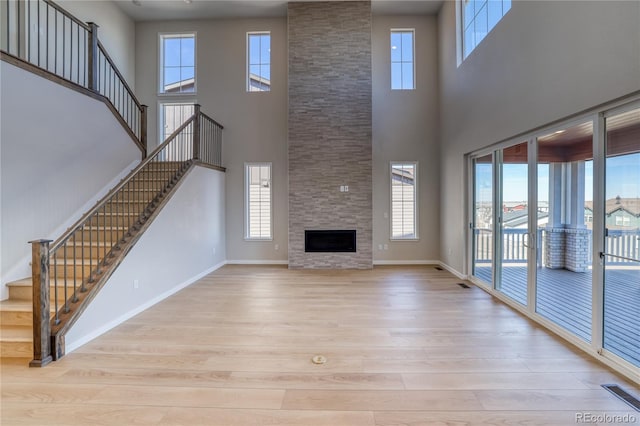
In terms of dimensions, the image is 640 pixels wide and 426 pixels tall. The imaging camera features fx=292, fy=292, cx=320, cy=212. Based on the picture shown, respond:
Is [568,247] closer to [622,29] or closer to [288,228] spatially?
[622,29]

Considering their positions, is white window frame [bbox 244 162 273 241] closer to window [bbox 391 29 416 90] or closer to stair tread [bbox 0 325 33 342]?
window [bbox 391 29 416 90]

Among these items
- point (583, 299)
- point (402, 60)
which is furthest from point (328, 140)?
point (583, 299)

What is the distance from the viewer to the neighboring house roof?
7.62ft

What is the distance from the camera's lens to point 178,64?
23.3ft

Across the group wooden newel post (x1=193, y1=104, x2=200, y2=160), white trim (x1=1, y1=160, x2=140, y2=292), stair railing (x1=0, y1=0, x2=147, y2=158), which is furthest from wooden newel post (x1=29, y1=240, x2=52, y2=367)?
wooden newel post (x1=193, y1=104, x2=200, y2=160)

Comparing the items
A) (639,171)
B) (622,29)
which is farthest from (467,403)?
(622,29)

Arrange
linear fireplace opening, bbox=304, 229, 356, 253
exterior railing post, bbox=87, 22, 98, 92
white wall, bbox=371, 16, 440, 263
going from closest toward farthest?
exterior railing post, bbox=87, 22, 98, 92 < linear fireplace opening, bbox=304, 229, 356, 253 < white wall, bbox=371, 16, 440, 263

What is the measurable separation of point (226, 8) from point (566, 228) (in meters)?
7.56

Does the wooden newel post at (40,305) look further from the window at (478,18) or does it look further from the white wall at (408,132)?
the window at (478,18)

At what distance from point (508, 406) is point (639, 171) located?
2.08 m

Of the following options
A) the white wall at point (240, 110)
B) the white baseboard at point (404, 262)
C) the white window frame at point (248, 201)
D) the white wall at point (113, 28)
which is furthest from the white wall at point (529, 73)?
the white wall at point (113, 28)

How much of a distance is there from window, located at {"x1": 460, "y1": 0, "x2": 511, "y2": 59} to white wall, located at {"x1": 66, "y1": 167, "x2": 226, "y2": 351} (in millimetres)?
5409

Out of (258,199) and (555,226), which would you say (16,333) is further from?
(555,226)

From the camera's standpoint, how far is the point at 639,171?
2307 millimetres
